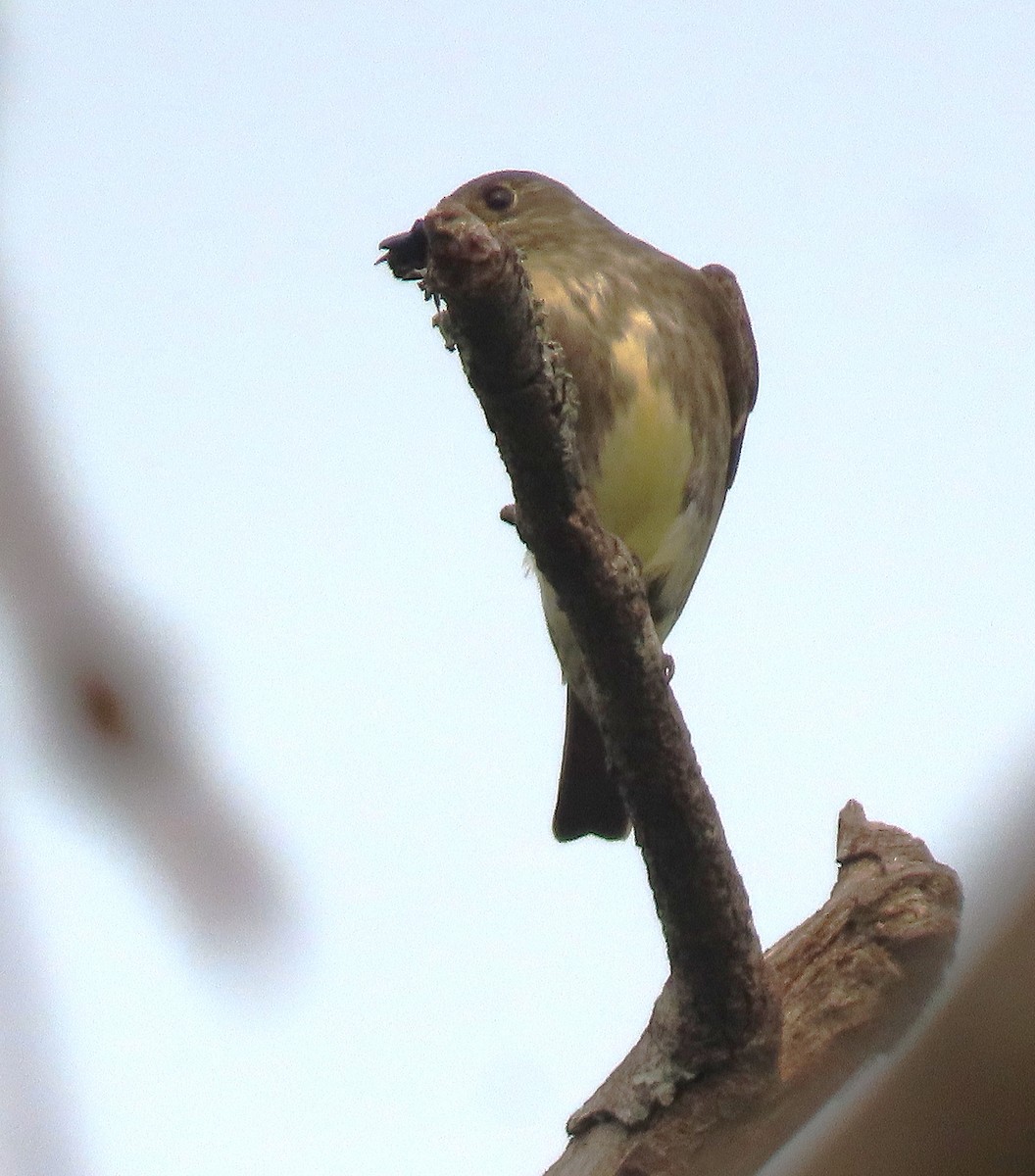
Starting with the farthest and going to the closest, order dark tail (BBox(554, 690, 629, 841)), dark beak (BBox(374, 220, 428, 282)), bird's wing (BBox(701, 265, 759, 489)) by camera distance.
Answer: bird's wing (BBox(701, 265, 759, 489))
dark tail (BBox(554, 690, 629, 841))
dark beak (BBox(374, 220, 428, 282))

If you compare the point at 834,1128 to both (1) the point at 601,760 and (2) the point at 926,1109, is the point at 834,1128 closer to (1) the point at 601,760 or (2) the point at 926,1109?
(2) the point at 926,1109

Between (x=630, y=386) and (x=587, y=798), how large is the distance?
4.40ft

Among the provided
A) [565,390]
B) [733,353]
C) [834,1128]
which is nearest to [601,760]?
[733,353]

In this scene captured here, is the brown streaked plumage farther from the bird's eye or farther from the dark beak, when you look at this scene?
the dark beak

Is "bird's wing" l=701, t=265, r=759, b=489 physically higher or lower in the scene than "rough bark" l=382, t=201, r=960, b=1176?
higher

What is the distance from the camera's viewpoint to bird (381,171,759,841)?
14.8 ft

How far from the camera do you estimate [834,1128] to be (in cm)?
60

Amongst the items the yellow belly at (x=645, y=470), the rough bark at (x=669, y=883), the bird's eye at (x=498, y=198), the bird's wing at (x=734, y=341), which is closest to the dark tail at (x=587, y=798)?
the yellow belly at (x=645, y=470)

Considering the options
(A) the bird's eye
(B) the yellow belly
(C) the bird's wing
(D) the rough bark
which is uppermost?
(A) the bird's eye

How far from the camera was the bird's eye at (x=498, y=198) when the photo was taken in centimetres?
542

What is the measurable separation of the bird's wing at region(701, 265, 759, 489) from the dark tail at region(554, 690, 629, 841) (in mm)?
1208

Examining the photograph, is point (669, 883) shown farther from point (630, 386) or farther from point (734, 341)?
point (734, 341)

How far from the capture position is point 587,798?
197 inches

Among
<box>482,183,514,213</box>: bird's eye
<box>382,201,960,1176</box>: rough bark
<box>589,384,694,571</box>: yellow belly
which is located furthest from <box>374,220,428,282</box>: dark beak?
<box>482,183,514,213</box>: bird's eye
